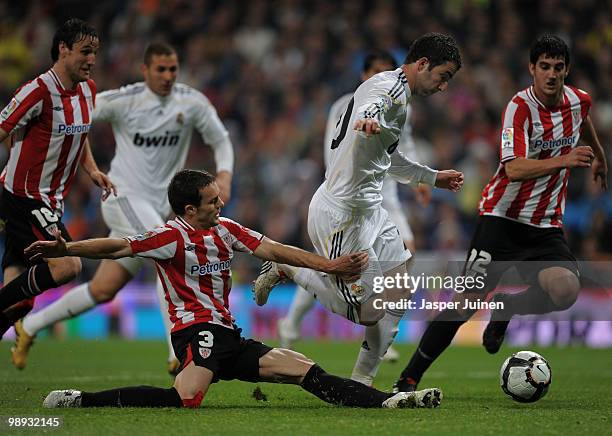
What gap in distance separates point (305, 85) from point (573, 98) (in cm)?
953

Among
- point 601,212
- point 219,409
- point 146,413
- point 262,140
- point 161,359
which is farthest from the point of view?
point 262,140

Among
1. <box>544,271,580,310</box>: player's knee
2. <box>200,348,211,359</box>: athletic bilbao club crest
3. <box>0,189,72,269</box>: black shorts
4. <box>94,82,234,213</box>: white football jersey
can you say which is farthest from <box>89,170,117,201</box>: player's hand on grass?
<box>544,271,580,310</box>: player's knee

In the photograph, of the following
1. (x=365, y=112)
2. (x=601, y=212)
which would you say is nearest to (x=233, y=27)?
(x=601, y=212)

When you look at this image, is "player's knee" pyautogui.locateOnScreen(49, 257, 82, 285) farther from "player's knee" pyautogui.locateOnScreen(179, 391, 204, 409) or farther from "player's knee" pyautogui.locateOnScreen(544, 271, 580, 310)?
"player's knee" pyautogui.locateOnScreen(544, 271, 580, 310)

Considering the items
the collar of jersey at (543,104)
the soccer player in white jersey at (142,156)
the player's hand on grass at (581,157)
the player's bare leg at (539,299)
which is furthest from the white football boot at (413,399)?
the soccer player in white jersey at (142,156)

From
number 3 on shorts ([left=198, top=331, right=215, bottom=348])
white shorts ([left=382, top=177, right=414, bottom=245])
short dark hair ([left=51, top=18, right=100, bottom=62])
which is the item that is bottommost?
number 3 on shorts ([left=198, top=331, right=215, bottom=348])

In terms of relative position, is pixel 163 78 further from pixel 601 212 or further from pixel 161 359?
pixel 601 212

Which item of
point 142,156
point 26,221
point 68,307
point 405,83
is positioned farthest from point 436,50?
point 68,307

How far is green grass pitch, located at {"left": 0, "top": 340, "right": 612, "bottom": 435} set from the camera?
516cm

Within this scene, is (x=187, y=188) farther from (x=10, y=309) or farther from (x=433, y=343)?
(x=433, y=343)

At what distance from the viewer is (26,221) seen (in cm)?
730

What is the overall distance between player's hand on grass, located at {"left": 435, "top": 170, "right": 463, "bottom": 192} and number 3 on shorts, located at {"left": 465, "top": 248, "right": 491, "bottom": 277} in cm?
61

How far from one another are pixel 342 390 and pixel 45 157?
285 centimetres

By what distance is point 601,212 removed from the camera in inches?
549
